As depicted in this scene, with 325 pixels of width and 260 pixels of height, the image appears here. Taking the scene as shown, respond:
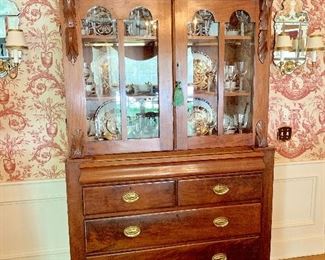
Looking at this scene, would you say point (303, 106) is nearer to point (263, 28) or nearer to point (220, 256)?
point (263, 28)

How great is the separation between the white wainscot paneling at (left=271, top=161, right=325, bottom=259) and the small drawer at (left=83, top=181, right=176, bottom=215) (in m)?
1.06

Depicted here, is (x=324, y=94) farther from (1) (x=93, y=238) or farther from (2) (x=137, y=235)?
(1) (x=93, y=238)

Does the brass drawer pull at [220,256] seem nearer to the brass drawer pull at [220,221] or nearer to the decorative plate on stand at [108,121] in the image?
the brass drawer pull at [220,221]

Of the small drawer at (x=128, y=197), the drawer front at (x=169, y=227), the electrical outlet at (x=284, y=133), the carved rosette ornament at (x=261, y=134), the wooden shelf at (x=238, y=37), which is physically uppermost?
the wooden shelf at (x=238, y=37)

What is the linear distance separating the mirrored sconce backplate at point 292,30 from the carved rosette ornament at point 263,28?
43cm

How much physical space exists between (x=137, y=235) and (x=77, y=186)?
1.40 ft

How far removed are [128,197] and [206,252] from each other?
575 mm

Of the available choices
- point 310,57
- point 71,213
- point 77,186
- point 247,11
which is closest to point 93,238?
point 71,213

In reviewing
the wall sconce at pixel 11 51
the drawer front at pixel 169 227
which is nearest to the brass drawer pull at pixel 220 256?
the drawer front at pixel 169 227

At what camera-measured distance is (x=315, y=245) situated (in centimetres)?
271

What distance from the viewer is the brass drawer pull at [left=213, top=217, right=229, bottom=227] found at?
2.01 meters

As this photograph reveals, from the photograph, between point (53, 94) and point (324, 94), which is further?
point (324, 94)

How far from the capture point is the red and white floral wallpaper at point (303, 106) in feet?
8.13

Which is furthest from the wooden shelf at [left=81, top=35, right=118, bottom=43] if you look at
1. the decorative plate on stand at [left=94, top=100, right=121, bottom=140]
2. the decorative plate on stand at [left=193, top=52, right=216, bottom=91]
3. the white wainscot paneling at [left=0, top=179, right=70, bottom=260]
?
the white wainscot paneling at [left=0, top=179, right=70, bottom=260]
